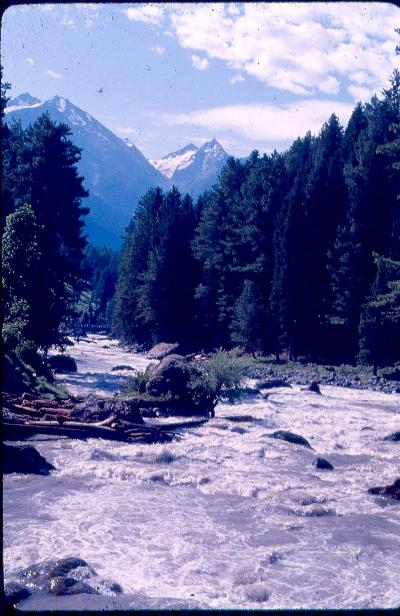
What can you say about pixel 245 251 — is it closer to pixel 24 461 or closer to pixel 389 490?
pixel 389 490

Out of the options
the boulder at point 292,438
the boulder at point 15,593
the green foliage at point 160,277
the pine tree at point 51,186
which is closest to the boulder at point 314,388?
the boulder at point 292,438

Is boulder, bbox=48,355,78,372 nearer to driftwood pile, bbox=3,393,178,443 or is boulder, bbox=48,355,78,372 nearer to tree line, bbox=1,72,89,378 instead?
tree line, bbox=1,72,89,378

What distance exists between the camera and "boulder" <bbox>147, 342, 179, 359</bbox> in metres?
46.4

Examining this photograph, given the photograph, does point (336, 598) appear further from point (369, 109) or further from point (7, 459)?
point (369, 109)

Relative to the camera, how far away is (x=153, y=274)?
5172 centimetres

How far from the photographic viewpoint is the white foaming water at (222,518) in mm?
9078

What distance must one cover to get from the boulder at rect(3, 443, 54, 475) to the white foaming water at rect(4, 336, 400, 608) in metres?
0.38

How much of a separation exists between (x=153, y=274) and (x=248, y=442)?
3488 cm

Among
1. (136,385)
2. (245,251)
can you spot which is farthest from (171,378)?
(245,251)

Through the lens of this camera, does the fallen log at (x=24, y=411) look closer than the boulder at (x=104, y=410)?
Yes

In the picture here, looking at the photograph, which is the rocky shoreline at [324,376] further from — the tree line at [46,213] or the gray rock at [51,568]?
the gray rock at [51,568]

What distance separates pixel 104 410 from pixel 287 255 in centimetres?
2729

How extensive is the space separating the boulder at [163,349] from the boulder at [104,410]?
88.3 feet

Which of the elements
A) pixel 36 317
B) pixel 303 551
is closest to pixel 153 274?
pixel 36 317
